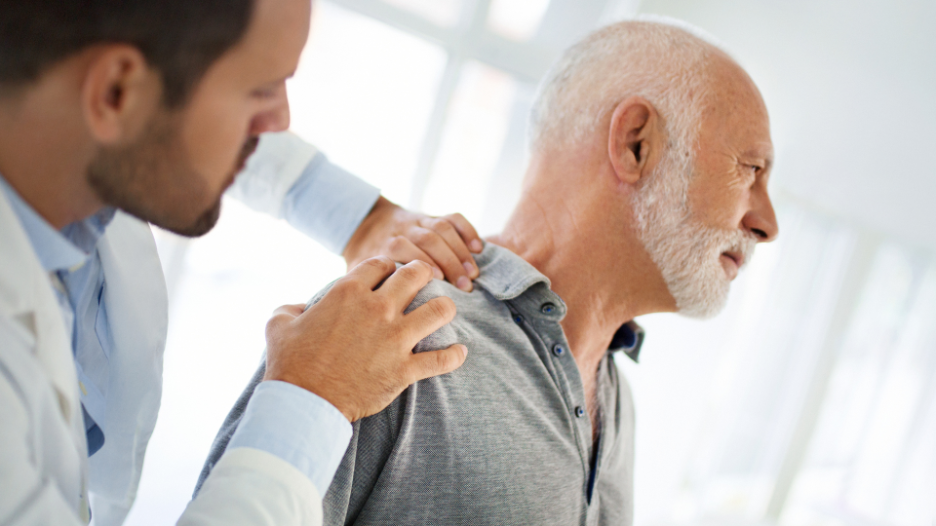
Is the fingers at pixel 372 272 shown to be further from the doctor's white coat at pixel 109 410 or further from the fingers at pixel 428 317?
the doctor's white coat at pixel 109 410

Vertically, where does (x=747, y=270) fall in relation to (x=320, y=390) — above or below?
below

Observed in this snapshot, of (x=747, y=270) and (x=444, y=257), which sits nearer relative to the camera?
(x=444, y=257)

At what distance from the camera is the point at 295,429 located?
24.0 inches

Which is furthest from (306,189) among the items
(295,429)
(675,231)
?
(675,231)

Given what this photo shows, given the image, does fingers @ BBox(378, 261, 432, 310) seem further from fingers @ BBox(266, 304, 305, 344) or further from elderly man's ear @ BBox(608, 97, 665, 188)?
elderly man's ear @ BBox(608, 97, 665, 188)

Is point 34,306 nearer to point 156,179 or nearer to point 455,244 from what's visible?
point 156,179

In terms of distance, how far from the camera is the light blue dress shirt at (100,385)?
584mm

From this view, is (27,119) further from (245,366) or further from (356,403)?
(245,366)

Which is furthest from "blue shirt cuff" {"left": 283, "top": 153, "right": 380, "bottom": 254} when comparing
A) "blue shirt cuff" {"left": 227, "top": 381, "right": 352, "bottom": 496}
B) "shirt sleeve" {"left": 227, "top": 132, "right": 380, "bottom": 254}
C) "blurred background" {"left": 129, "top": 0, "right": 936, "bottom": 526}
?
"blurred background" {"left": 129, "top": 0, "right": 936, "bottom": 526}

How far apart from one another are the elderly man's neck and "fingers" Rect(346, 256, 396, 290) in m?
0.36

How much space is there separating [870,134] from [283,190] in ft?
8.57

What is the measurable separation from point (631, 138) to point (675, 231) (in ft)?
0.70

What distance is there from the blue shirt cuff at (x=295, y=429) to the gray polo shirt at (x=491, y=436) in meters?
0.11

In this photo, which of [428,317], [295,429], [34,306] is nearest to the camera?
[34,306]
